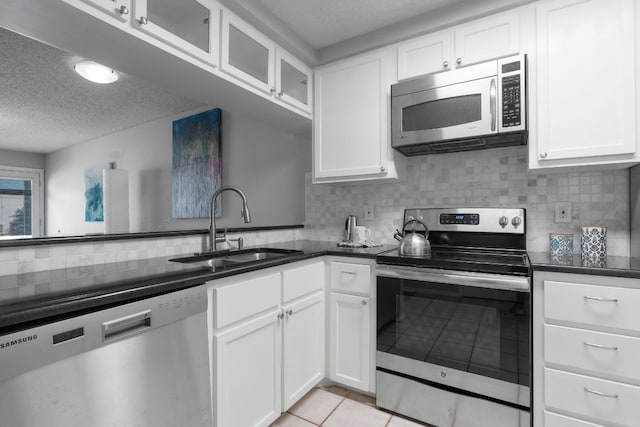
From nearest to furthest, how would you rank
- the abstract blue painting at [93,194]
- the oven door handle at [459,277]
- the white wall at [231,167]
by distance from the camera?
1. the oven door handle at [459,277]
2. the abstract blue painting at [93,194]
3. the white wall at [231,167]

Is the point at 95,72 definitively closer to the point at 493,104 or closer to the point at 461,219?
the point at 493,104

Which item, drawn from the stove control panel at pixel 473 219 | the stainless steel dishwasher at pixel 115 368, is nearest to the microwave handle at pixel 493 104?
the stove control panel at pixel 473 219

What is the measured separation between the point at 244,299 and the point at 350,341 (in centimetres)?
82

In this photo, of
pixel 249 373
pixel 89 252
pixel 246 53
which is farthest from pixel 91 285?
pixel 246 53

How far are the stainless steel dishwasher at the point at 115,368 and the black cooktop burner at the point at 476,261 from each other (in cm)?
102

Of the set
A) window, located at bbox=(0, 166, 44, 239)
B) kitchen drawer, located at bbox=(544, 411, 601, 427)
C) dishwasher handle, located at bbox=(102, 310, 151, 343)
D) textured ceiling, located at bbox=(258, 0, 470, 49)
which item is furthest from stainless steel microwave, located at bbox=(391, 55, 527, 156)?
window, located at bbox=(0, 166, 44, 239)

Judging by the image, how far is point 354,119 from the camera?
7.02ft

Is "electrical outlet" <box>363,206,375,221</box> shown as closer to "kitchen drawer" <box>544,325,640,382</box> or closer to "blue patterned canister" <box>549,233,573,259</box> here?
"blue patterned canister" <box>549,233,573,259</box>

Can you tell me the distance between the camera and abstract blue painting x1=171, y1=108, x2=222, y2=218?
302cm

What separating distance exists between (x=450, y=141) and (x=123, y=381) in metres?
1.89

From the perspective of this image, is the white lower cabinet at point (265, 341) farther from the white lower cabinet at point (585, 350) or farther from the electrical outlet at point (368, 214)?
the white lower cabinet at point (585, 350)

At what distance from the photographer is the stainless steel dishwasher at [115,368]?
75cm

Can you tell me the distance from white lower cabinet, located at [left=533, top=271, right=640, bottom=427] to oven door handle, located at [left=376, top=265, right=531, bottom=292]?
0.10 meters

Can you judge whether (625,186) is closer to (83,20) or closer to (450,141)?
(450,141)
